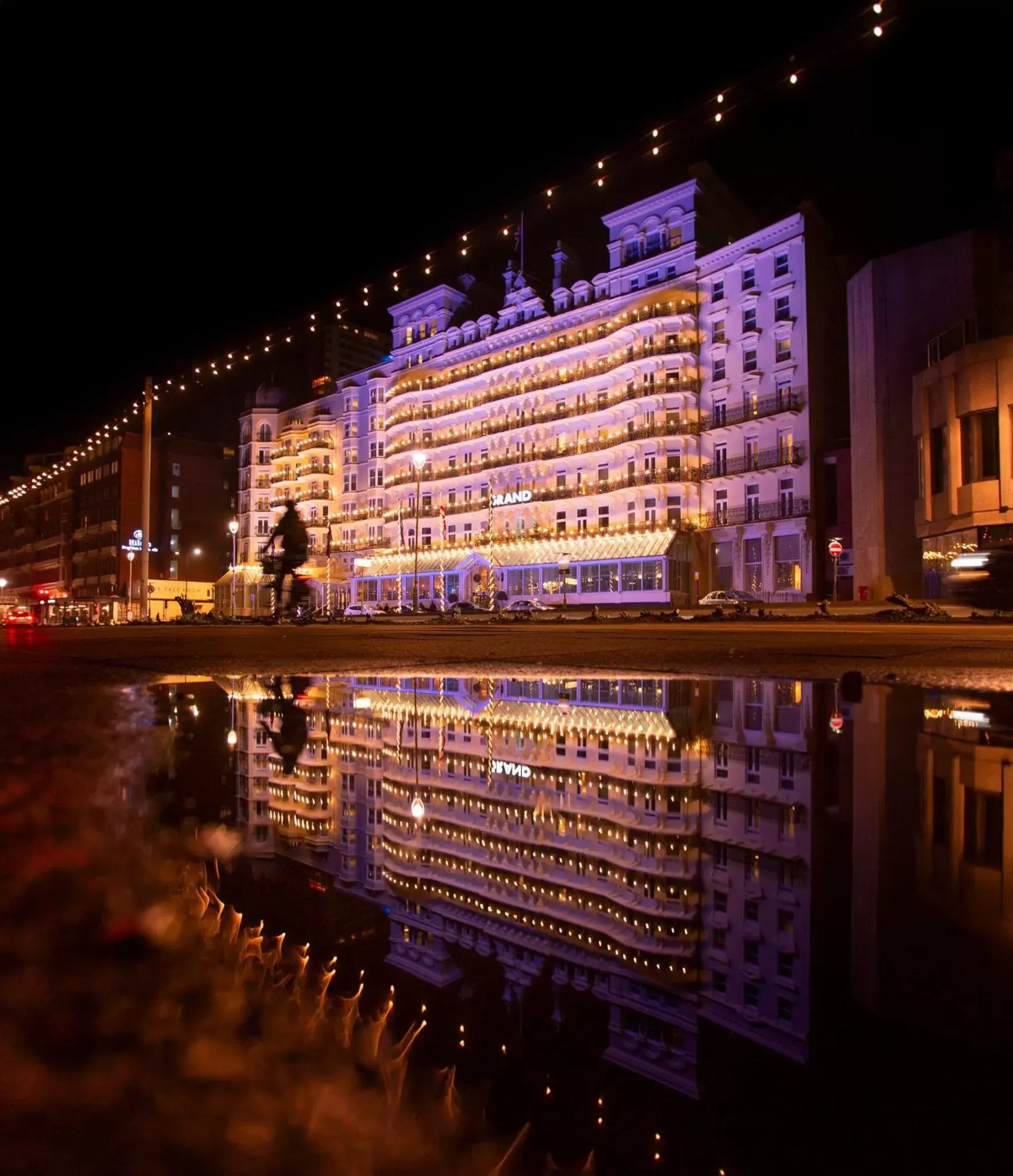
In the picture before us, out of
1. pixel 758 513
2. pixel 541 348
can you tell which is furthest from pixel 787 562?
pixel 541 348

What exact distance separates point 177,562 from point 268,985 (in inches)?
3236

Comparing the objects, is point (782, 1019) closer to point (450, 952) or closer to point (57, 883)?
point (450, 952)

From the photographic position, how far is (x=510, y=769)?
289 centimetres

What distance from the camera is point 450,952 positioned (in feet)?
4.42

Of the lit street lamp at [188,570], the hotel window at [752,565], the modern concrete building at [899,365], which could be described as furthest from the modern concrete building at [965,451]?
the lit street lamp at [188,570]

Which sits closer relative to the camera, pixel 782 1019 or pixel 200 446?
pixel 782 1019

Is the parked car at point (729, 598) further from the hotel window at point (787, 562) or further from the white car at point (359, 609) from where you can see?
the white car at point (359, 609)

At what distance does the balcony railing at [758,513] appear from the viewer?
1467 inches

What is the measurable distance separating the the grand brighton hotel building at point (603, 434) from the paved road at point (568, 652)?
1956cm

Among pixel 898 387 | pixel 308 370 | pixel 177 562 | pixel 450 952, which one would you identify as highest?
pixel 308 370

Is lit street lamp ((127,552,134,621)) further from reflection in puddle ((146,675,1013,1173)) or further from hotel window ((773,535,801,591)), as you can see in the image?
reflection in puddle ((146,675,1013,1173))

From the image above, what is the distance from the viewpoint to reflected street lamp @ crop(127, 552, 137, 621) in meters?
71.9

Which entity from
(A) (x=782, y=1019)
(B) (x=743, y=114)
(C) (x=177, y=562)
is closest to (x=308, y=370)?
(C) (x=177, y=562)

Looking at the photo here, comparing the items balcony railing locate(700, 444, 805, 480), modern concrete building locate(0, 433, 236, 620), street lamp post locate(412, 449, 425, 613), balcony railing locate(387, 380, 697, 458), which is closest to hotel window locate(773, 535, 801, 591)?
balcony railing locate(700, 444, 805, 480)
